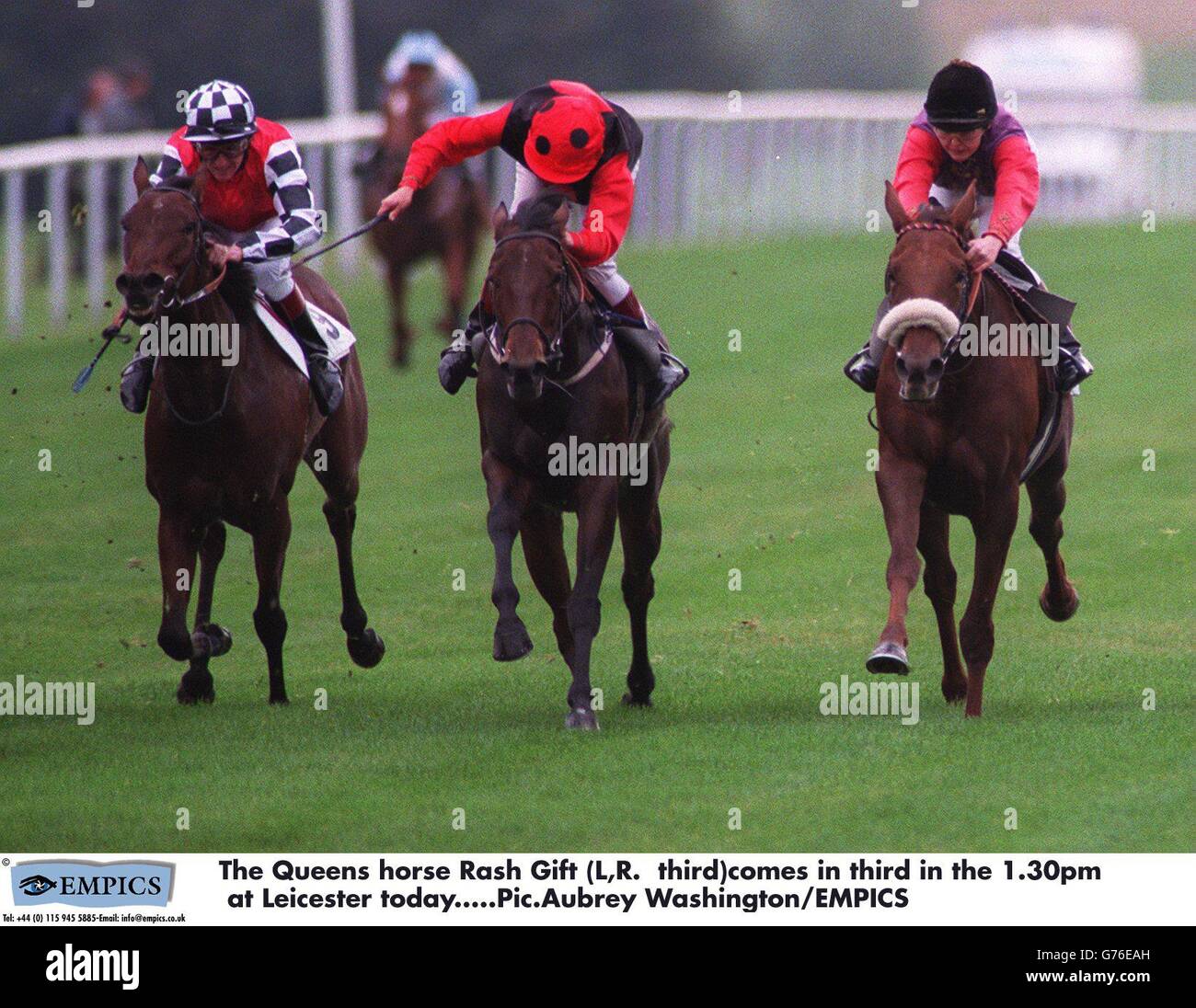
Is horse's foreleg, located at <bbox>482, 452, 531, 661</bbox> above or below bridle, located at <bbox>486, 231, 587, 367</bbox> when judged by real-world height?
below

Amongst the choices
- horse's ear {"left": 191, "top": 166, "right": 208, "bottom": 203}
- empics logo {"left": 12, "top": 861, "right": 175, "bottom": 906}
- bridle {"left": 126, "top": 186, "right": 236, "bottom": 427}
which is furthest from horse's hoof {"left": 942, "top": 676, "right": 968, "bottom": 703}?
empics logo {"left": 12, "top": 861, "right": 175, "bottom": 906}

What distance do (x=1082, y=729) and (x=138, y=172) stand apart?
3.79 m

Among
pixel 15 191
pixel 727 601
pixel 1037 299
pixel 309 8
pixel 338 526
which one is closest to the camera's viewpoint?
pixel 1037 299

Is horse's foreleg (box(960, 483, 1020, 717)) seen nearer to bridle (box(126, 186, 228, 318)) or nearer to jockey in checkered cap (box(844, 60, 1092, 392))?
jockey in checkered cap (box(844, 60, 1092, 392))

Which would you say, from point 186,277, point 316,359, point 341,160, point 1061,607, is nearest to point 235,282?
point 186,277

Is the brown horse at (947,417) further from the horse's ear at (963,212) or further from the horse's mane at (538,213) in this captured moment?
the horse's mane at (538,213)

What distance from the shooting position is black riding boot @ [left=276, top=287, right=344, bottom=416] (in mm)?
9602

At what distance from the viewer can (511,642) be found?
824cm

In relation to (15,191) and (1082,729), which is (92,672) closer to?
(1082,729)

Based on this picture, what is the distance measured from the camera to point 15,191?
1888cm

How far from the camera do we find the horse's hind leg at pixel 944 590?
930cm

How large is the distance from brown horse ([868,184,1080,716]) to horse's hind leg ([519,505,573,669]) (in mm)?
1279

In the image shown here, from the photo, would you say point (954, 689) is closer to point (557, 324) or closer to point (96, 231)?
point (557, 324)

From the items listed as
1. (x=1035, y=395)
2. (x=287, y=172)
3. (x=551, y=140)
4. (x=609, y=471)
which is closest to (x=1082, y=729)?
(x=1035, y=395)
